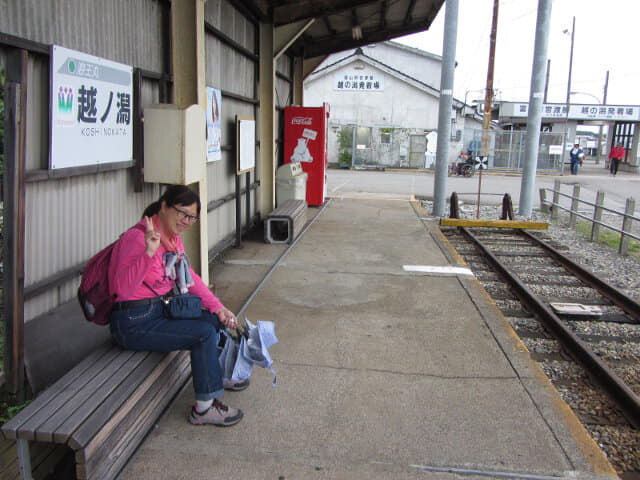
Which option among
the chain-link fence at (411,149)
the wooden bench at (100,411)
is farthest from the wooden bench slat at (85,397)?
the chain-link fence at (411,149)

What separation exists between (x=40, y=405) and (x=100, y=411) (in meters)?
0.29

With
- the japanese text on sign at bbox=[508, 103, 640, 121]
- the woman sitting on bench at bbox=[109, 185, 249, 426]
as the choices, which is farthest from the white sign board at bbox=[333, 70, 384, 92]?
the woman sitting on bench at bbox=[109, 185, 249, 426]

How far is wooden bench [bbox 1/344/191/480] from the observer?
247 cm

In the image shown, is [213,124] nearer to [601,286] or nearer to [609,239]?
[601,286]

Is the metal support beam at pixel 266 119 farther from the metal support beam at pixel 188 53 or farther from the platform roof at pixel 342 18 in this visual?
the metal support beam at pixel 188 53

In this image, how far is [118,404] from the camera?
9.07ft

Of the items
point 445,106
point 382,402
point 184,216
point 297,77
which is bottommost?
point 382,402

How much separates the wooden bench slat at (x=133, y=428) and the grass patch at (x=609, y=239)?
28.9 ft

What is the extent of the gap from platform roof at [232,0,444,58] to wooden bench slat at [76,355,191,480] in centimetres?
667

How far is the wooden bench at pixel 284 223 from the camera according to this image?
29.1ft

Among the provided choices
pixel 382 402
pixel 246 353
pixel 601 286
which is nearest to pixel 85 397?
pixel 246 353

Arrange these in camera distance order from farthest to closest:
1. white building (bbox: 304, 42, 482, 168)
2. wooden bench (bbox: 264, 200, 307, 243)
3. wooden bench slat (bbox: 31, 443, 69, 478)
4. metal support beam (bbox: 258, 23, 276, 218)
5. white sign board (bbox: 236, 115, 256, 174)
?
white building (bbox: 304, 42, 482, 168) → metal support beam (bbox: 258, 23, 276, 218) → wooden bench (bbox: 264, 200, 307, 243) → white sign board (bbox: 236, 115, 256, 174) → wooden bench slat (bbox: 31, 443, 69, 478)

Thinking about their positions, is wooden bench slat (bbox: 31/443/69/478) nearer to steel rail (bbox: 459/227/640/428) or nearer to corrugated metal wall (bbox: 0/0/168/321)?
corrugated metal wall (bbox: 0/0/168/321)

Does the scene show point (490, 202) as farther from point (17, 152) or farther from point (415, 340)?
point (17, 152)
